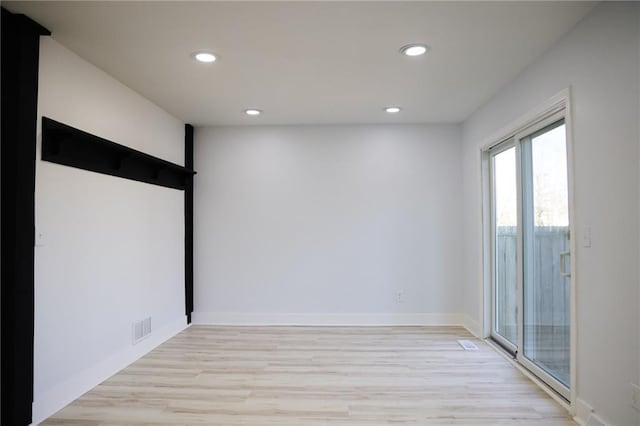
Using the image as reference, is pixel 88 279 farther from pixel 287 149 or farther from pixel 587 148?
pixel 587 148

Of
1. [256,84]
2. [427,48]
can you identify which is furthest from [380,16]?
[256,84]

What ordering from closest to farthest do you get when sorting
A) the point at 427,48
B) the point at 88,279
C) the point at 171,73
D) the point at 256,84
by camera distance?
the point at 427,48 → the point at 88,279 → the point at 171,73 → the point at 256,84

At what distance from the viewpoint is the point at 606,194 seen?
2.17 meters

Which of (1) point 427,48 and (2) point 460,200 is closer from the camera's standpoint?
(1) point 427,48

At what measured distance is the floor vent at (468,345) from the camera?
380 cm

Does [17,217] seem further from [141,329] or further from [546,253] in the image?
[546,253]

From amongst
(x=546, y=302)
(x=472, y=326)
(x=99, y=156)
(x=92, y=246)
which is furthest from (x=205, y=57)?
(x=472, y=326)

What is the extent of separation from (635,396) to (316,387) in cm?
191

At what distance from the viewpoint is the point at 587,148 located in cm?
233

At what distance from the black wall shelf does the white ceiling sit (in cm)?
60

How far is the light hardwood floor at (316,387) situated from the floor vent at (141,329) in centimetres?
19

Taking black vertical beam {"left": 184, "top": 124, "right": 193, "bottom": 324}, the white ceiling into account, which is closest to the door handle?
the white ceiling

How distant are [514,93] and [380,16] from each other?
1.63 meters

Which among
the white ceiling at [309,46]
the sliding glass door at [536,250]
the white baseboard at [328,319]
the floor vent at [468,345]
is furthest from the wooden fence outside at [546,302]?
the white ceiling at [309,46]
